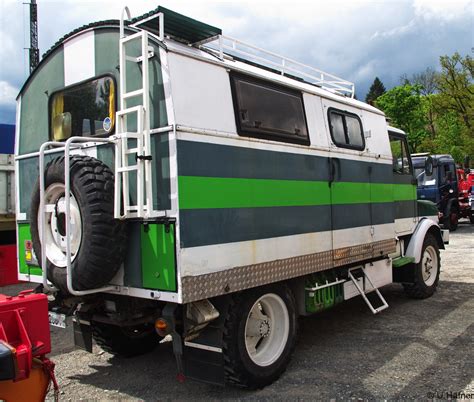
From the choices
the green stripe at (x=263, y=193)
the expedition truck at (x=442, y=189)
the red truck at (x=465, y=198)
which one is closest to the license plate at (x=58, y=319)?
the green stripe at (x=263, y=193)

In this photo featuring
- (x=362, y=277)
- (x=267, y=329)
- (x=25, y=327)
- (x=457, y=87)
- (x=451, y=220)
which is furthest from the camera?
(x=457, y=87)

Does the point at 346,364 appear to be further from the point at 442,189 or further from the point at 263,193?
the point at 442,189

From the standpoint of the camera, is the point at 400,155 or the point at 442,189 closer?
the point at 400,155

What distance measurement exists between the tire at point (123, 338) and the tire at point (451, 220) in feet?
47.4

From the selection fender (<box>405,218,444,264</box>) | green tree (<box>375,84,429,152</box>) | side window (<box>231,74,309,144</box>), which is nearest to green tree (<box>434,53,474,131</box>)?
green tree (<box>375,84,429,152</box>)

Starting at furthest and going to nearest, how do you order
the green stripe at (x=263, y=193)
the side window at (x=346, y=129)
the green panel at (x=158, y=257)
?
the side window at (x=346, y=129) < the green stripe at (x=263, y=193) < the green panel at (x=158, y=257)

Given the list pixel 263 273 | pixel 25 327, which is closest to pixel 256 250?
pixel 263 273

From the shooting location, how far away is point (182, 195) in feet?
11.5

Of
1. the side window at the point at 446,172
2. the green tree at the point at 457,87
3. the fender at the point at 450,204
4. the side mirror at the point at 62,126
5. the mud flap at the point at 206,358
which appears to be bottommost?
the mud flap at the point at 206,358

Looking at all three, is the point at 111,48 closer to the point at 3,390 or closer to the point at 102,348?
the point at 3,390

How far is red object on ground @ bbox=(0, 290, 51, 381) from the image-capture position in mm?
2867

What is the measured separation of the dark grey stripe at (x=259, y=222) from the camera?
3.59 m

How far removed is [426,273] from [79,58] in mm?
5934

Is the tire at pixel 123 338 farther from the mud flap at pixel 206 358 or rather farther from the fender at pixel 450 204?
the fender at pixel 450 204
